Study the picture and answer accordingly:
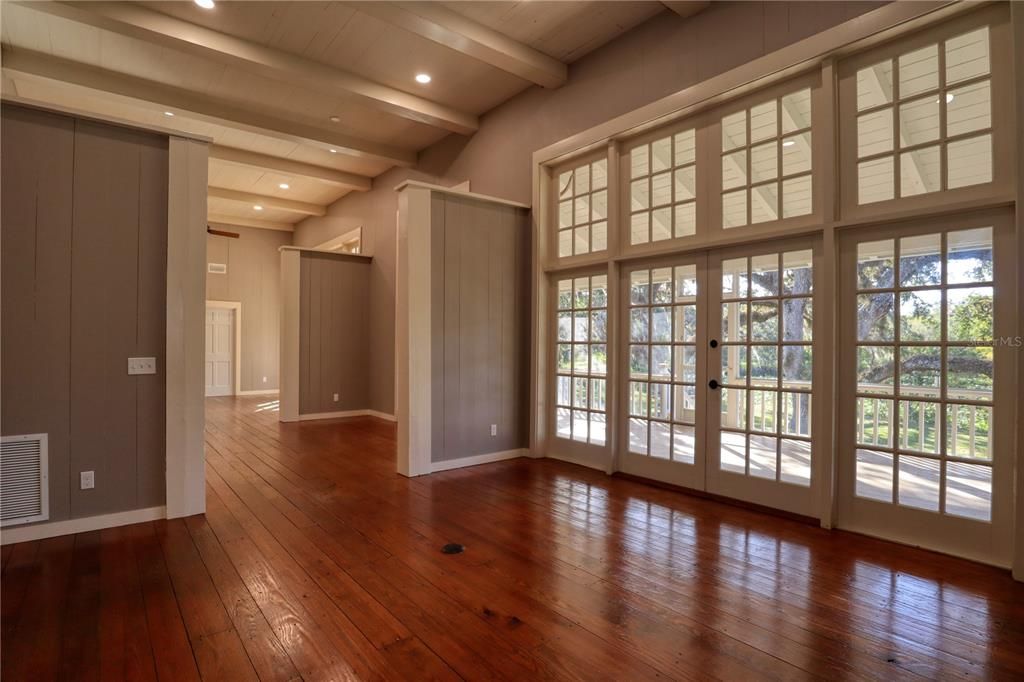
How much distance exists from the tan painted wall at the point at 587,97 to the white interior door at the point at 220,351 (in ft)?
14.9

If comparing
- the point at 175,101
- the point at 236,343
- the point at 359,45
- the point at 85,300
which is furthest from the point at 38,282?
the point at 236,343

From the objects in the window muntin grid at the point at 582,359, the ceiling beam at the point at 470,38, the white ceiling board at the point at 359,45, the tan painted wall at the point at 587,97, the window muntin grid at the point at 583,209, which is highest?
the white ceiling board at the point at 359,45

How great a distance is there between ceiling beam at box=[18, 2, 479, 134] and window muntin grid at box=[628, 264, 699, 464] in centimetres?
306

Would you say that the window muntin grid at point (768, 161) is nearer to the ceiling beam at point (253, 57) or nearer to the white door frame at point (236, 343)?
the ceiling beam at point (253, 57)

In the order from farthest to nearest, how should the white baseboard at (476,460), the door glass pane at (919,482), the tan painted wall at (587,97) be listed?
1. the white baseboard at (476,460)
2. the tan painted wall at (587,97)
3. the door glass pane at (919,482)

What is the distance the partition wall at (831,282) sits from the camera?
2.63m

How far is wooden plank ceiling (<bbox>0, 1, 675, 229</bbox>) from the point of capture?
399 centimetres

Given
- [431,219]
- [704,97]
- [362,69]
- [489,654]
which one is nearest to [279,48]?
[362,69]

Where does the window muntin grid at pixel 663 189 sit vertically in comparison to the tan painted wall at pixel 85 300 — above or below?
above

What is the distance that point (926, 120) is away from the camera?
282 cm

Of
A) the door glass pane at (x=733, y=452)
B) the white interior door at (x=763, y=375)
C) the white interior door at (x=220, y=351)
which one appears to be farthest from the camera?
the white interior door at (x=220, y=351)

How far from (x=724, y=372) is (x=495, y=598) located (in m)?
2.36

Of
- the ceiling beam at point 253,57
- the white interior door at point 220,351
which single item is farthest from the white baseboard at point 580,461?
the white interior door at point 220,351

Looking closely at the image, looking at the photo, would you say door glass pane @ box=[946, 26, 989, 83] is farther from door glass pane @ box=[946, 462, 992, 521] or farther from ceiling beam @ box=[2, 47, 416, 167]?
ceiling beam @ box=[2, 47, 416, 167]
